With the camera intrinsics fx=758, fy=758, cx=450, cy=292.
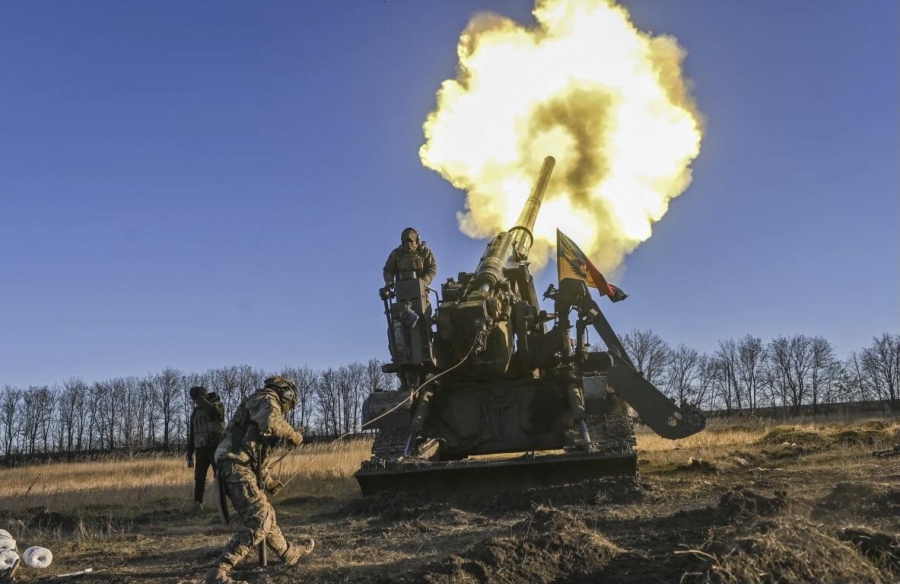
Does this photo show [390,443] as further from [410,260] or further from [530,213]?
[530,213]

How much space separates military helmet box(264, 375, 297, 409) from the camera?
639cm

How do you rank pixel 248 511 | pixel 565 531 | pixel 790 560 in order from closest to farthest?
1. pixel 790 560
2. pixel 565 531
3. pixel 248 511

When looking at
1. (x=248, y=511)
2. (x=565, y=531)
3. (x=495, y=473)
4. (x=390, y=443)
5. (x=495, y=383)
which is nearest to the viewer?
(x=565, y=531)

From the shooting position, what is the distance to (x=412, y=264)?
11148 mm

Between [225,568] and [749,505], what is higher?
[749,505]

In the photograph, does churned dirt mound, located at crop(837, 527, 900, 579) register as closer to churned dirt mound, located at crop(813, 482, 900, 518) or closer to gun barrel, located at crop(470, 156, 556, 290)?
churned dirt mound, located at crop(813, 482, 900, 518)

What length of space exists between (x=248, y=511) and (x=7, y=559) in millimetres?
2349

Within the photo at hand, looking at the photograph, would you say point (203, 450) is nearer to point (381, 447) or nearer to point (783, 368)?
point (381, 447)

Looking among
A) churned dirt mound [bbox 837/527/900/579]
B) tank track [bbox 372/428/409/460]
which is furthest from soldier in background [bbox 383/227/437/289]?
churned dirt mound [bbox 837/527/900/579]

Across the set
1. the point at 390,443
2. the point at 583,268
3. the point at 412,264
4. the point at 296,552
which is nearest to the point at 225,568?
the point at 296,552

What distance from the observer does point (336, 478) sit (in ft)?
49.5

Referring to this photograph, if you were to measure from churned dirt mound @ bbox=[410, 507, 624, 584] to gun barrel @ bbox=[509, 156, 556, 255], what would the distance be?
8312mm

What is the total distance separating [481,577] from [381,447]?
6182 millimetres

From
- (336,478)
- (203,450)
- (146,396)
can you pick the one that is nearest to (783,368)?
(146,396)
